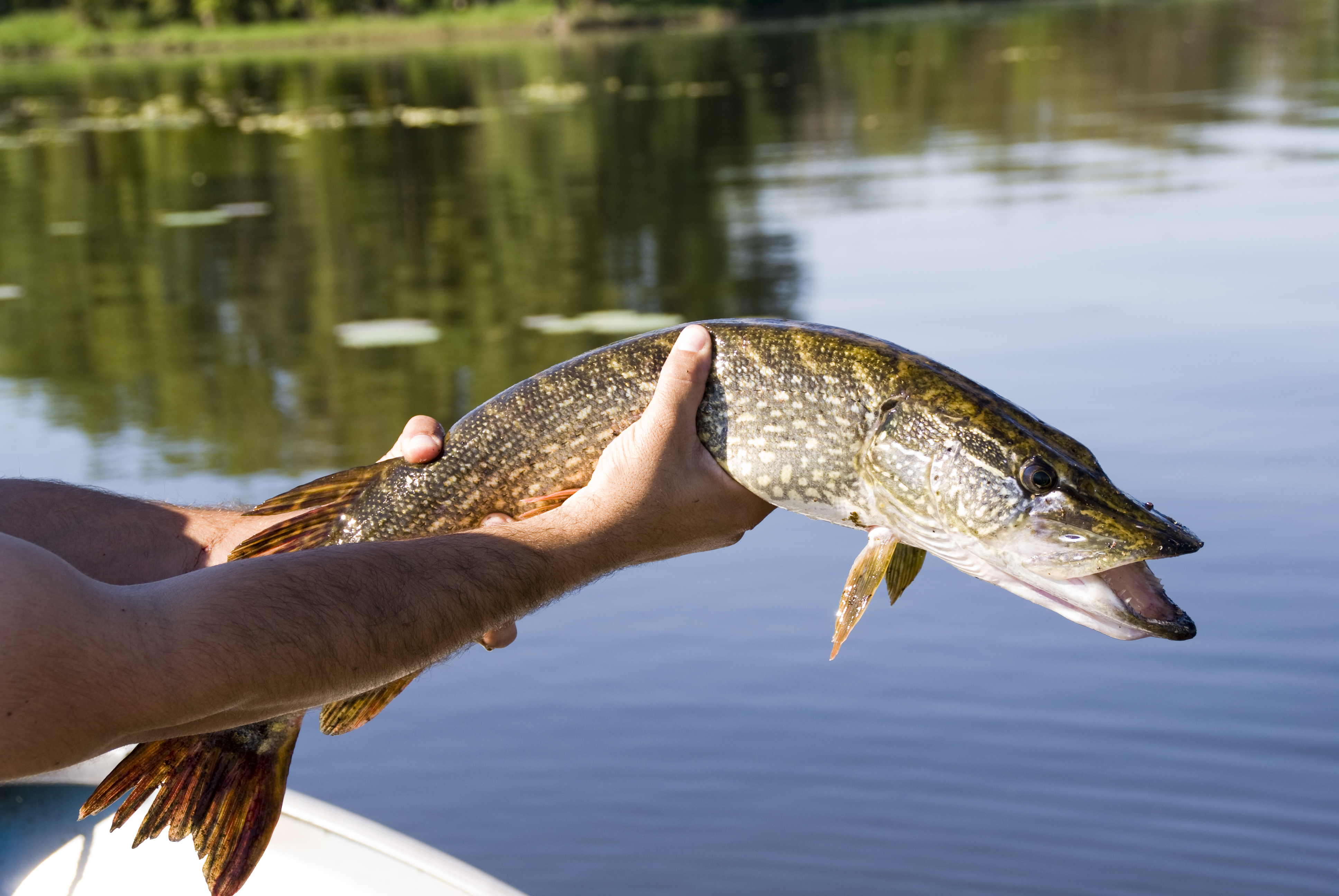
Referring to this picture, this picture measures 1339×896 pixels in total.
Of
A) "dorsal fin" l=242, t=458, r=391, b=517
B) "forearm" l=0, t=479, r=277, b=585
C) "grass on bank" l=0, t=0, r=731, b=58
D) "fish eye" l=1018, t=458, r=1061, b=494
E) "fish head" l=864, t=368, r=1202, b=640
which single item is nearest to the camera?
"fish head" l=864, t=368, r=1202, b=640

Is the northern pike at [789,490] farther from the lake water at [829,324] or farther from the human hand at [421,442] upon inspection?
the lake water at [829,324]

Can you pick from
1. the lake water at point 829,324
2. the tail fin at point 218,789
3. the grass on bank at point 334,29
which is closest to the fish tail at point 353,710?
the tail fin at point 218,789

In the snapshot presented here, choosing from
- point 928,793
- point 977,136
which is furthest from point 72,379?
point 977,136

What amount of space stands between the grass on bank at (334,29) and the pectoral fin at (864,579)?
50297mm

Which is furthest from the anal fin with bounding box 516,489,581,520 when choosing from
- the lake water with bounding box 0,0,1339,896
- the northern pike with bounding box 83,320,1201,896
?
the lake water with bounding box 0,0,1339,896

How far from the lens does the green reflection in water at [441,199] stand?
8453 mm

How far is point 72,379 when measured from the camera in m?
8.72

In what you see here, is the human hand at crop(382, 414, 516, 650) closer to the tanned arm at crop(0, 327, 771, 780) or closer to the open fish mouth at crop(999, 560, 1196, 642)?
the tanned arm at crop(0, 327, 771, 780)

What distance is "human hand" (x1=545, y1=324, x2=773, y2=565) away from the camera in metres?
2.74

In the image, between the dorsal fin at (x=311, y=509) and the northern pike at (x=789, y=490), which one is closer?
the northern pike at (x=789, y=490)

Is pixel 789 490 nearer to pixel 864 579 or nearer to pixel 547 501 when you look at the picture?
pixel 864 579

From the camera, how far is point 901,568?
295 centimetres

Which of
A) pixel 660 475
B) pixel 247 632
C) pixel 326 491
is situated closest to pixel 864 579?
pixel 660 475

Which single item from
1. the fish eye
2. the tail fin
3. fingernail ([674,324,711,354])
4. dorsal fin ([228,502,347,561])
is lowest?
the tail fin
